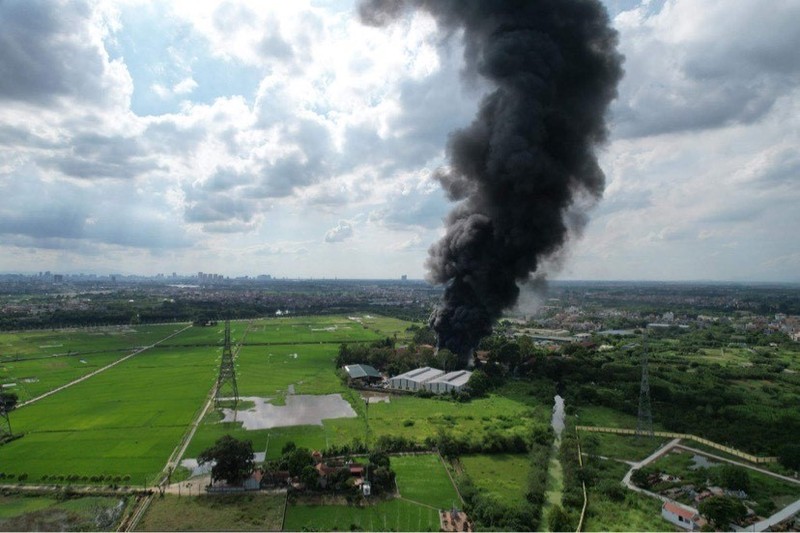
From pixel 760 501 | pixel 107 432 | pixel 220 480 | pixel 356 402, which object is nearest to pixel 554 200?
pixel 356 402

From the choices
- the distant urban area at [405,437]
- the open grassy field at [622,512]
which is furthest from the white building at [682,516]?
the open grassy field at [622,512]

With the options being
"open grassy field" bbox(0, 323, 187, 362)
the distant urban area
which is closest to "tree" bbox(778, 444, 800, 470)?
the distant urban area

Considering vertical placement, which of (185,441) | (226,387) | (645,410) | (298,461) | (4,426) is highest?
(298,461)

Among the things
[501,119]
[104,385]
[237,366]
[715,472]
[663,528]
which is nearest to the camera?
[663,528]

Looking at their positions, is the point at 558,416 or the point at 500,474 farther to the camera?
the point at 558,416

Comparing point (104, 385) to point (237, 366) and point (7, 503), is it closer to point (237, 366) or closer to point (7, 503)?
point (237, 366)

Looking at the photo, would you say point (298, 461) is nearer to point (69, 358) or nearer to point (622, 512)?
point (622, 512)

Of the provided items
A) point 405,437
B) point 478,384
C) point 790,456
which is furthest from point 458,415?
point 790,456
